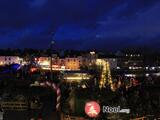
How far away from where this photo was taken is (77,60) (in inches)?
5502

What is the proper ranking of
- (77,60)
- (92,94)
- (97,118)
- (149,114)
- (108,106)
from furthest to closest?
(77,60), (92,94), (149,114), (108,106), (97,118)

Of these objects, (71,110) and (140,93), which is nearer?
(71,110)

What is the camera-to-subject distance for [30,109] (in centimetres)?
1617

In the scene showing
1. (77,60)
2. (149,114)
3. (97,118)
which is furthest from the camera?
(77,60)

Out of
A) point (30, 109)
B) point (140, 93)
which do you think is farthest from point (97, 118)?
point (140, 93)

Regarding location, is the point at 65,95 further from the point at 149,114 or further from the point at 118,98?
the point at 149,114

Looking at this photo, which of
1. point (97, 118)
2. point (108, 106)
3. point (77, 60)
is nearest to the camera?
point (97, 118)

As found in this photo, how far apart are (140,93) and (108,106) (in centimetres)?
664

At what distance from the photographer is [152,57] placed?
141750mm

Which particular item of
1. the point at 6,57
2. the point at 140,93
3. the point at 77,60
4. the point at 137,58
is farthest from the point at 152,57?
the point at 140,93

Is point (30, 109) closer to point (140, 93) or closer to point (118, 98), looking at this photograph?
point (118, 98)

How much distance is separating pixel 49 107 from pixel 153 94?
8.07 meters

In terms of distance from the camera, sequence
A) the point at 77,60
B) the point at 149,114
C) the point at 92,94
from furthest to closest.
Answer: the point at 77,60
the point at 92,94
the point at 149,114

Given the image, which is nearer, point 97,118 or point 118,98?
point 97,118
